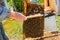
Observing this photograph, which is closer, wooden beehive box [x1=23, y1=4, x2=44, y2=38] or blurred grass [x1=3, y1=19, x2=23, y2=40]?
blurred grass [x1=3, y1=19, x2=23, y2=40]

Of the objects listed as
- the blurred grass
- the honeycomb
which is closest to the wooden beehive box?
the honeycomb

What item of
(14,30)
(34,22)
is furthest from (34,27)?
(14,30)

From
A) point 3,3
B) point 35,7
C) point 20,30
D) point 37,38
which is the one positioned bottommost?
point 37,38

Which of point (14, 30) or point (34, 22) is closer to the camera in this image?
point (14, 30)

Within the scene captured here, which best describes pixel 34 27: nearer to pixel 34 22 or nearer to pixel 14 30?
pixel 34 22

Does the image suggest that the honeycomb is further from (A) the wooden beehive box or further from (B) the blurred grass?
(B) the blurred grass

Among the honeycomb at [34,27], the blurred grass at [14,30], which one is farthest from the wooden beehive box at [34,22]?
the blurred grass at [14,30]

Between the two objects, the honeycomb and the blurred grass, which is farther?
the honeycomb

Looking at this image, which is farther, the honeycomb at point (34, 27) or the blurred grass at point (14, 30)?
the honeycomb at point (34, 27)

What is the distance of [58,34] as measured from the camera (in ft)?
4.90

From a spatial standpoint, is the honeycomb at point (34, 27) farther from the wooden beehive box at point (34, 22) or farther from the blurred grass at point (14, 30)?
the blurred grass at point (14, 30)

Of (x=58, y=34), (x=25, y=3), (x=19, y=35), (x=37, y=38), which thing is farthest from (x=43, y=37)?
(x=25, y=3)

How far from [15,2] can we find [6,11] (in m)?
0.63

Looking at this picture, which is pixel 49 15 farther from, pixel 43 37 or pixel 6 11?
pixel 6 11
